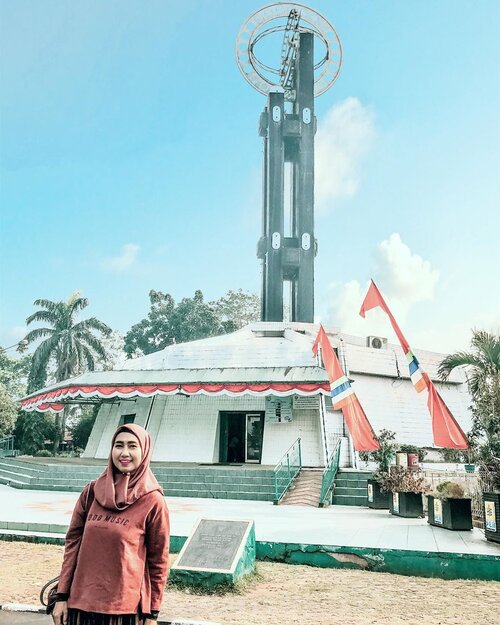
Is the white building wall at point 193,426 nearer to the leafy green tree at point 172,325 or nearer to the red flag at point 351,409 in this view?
the red flag at point 351,409

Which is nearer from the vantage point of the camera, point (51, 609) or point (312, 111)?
point (51, 609)

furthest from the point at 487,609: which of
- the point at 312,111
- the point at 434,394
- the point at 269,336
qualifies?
the point at 312,111

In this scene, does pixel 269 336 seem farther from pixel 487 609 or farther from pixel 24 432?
pixel 487 609

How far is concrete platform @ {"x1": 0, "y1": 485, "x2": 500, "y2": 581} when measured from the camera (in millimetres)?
7121

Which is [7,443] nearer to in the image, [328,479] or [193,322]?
[193,322]

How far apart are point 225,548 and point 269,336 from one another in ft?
64.9

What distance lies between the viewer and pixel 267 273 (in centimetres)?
3145

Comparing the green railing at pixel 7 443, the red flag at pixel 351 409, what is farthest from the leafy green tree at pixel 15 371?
the red flag at pixel 351 409

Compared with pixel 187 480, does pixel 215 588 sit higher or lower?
lower

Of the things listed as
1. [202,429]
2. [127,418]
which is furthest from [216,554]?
[127,418]

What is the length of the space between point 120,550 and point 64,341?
3410 cm

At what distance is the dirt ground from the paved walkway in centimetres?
71

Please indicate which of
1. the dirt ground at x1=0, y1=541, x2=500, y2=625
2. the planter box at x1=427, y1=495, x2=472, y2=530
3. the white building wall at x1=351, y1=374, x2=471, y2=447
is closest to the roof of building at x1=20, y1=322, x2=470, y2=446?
the white building wall at x1=351, y1=374, x2=471, y2=447

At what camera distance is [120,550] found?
9.95 feet
